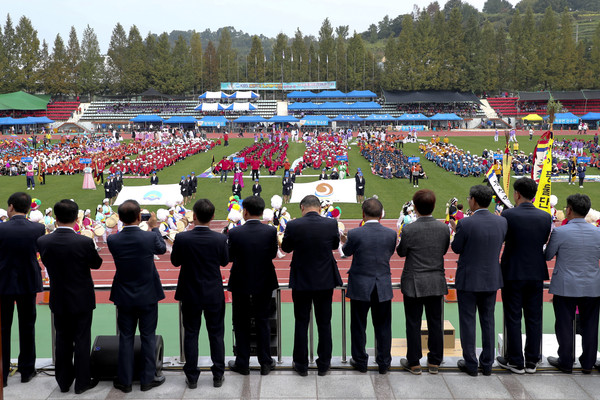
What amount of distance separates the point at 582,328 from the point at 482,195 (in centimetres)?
156

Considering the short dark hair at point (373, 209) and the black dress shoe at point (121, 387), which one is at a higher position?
the short dark hair at point (373, 209)

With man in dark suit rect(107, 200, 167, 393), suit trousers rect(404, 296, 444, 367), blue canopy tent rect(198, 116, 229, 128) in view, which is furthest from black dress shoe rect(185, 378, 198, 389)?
blue canopy tent rect(198, 116, 229, 128)

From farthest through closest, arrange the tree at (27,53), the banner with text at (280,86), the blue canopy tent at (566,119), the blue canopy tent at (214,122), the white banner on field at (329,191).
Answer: the banner with text at (280,86), the tree at (27,53), the blue canopy tent at (214,122), the blue canopy tent at (566,119), the white banner on field at (329,191)

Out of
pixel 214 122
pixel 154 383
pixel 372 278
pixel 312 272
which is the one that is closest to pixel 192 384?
pixel 154 383

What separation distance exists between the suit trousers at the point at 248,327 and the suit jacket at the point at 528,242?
231 centimetres

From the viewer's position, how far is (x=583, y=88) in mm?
81750

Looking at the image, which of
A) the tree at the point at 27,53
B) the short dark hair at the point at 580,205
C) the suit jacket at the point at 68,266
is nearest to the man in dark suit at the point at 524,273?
the short dark hair at the point at 580,205

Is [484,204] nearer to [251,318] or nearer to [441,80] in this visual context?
[251,318]

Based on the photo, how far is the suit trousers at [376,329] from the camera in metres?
5.52

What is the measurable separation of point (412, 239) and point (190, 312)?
2.12 metres

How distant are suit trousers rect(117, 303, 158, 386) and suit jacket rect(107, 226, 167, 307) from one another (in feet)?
0.30

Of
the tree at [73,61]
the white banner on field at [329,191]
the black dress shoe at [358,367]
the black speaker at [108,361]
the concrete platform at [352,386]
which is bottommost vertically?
the white banner on field at [329,191]

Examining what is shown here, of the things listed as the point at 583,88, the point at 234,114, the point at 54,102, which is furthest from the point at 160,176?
the point at 583,88

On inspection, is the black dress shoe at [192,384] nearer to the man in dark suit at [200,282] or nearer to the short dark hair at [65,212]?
the man in dark suit at [200,282]
